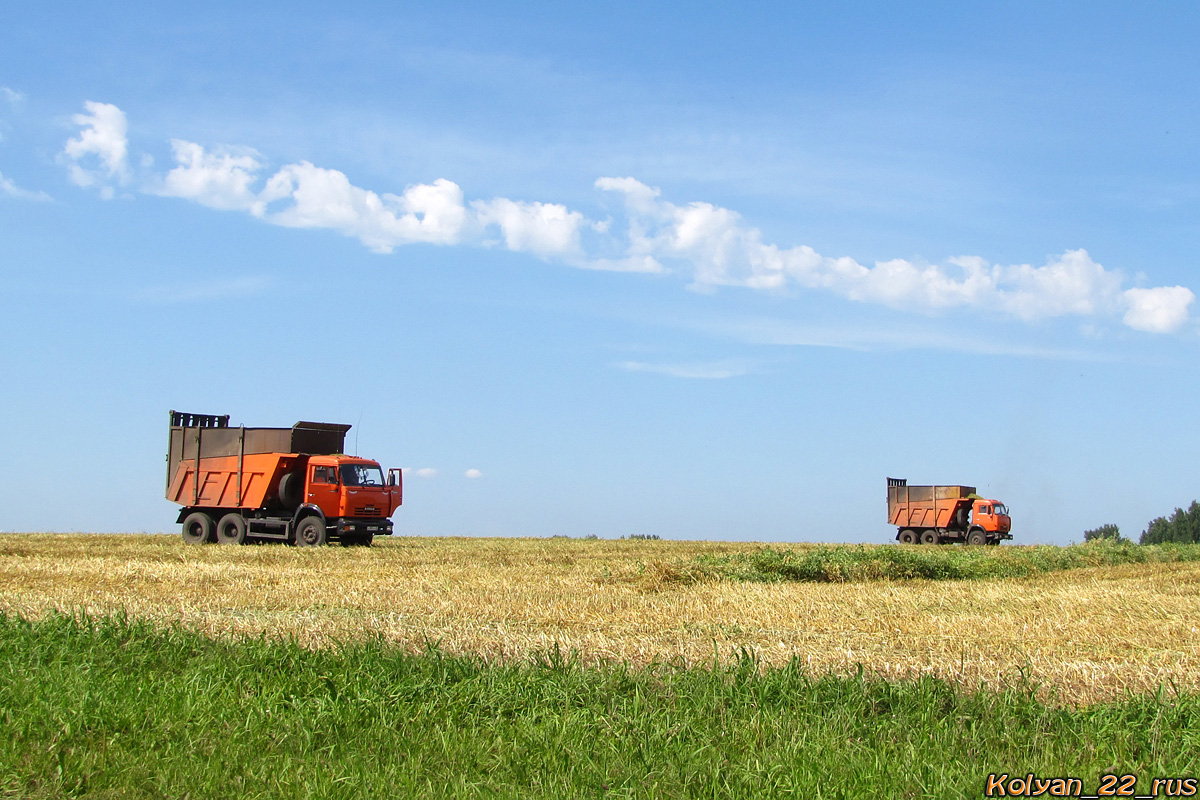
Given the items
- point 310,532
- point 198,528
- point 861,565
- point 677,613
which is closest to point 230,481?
point 198,528

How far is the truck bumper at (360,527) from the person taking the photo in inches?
1067

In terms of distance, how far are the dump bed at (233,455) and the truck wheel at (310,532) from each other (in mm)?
1516

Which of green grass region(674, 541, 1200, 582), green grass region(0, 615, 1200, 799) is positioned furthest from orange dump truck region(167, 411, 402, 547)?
green grass region(0, 615, 1200, 799)

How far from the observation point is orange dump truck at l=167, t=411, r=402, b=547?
27.5m

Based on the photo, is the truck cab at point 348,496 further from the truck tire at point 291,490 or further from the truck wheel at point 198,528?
the truck wheel at point 198,528

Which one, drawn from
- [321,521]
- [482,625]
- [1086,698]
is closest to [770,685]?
[1086,698]

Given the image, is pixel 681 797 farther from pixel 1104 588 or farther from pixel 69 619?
pixel 1104 588

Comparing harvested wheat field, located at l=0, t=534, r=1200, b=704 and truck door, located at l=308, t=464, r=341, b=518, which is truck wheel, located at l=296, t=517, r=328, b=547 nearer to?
truck door, located at l=308, t=464, r=341, b=518

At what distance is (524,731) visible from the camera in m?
5.64

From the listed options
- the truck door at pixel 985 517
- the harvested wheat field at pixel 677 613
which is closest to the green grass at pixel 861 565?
the harvested wheat field at pixel 677 613

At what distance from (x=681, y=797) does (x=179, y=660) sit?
175 inches

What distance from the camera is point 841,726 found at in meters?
5.68

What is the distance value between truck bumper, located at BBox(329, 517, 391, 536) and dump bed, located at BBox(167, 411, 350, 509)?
8.27ft

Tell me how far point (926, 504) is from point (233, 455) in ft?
96.8
